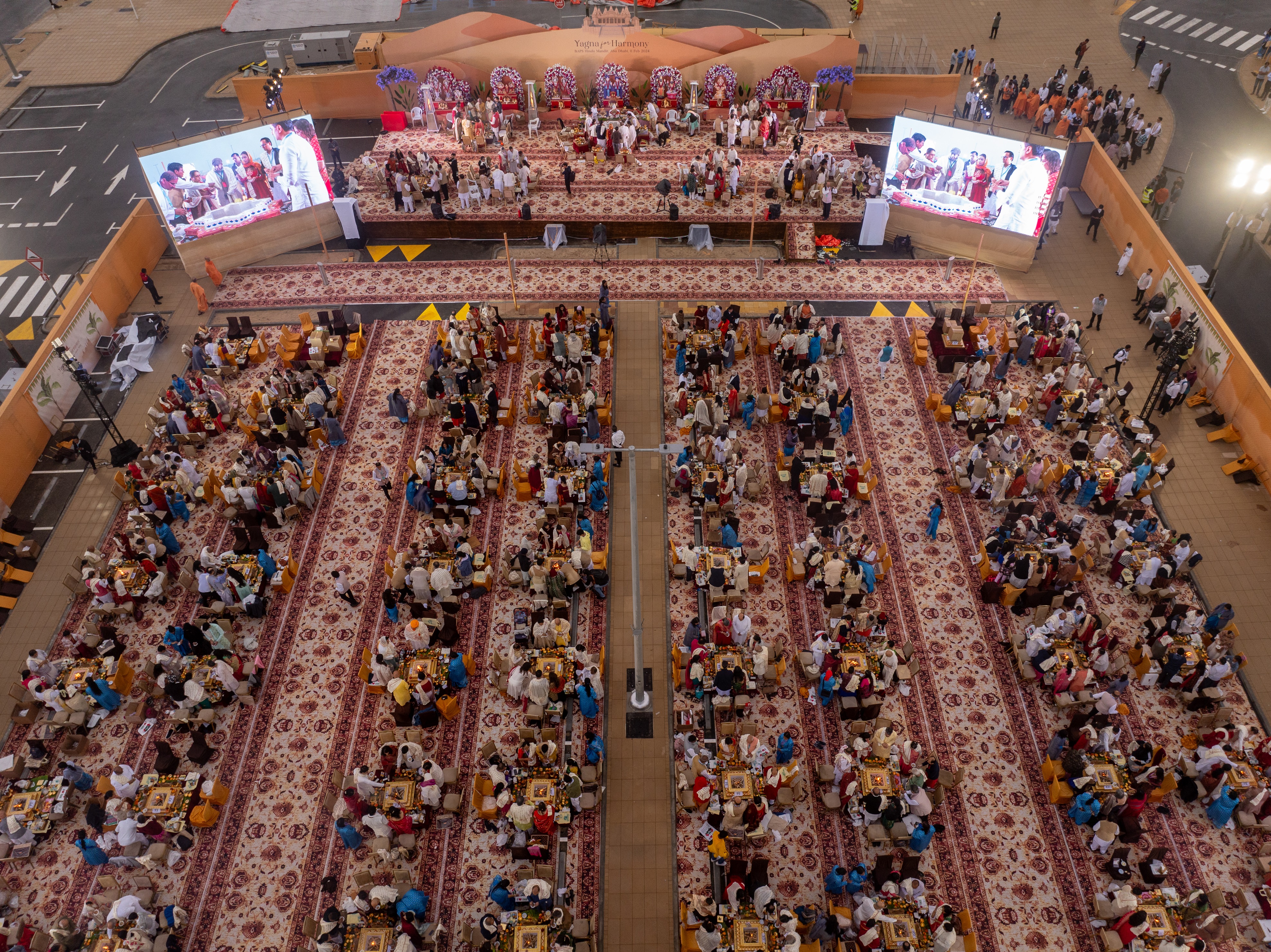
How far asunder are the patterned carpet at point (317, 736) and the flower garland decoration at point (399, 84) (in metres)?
18.4

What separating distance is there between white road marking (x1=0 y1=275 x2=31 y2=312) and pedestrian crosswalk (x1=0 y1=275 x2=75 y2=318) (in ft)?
0.03

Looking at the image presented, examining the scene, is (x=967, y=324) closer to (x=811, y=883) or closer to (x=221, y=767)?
(x=811, y=883)

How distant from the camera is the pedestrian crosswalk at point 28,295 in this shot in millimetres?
28859

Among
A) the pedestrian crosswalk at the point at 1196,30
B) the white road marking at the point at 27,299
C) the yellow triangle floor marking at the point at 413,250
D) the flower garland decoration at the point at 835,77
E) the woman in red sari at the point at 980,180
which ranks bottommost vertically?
the white road marking at the point at 27,299

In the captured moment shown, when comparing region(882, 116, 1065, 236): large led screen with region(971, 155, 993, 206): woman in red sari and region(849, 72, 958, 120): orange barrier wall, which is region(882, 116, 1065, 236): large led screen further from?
region(849, 72, 958, 120): orange barrier wall

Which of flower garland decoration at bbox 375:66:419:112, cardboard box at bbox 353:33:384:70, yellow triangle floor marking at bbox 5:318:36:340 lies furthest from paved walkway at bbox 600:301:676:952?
cardboard box at bbox 353:33:384:70

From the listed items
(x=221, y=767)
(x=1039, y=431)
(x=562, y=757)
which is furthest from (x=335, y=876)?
(x=1039, y=431)

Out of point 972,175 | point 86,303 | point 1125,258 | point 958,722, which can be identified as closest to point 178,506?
point 86,303

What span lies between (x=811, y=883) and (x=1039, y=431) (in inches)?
537

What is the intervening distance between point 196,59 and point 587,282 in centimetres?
2652

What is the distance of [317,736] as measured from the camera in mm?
17844

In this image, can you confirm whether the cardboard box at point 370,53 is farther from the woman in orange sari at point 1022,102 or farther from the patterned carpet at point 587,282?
the woman in orange sari at point 1022,102

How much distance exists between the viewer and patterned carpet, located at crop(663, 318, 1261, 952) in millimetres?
15547

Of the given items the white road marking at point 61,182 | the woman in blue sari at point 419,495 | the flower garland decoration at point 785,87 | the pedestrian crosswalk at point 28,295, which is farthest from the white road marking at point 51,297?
the flower garland decoration at point 785,87
